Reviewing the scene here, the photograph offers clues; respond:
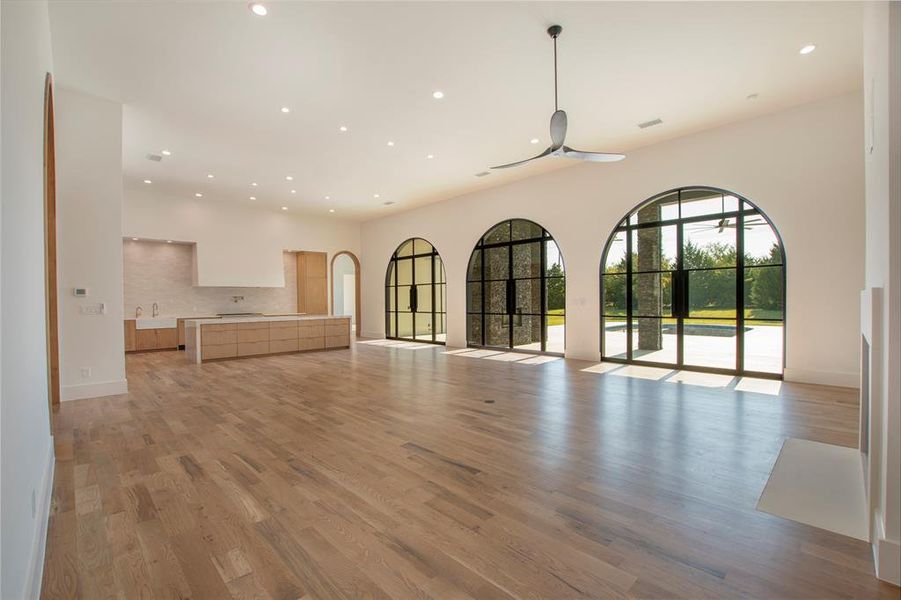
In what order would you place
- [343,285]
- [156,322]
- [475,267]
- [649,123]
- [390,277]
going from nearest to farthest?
[649,123]
[156,322]
[475,267]
[390,277]
[343,285]

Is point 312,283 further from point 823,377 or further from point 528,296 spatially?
point 823,377

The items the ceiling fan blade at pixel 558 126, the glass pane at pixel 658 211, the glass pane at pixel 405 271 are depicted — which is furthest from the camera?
the glass pane at pixel 405 271

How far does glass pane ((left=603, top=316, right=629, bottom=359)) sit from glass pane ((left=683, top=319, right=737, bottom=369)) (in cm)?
104

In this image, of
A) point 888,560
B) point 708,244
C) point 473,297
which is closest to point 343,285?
point 473,297

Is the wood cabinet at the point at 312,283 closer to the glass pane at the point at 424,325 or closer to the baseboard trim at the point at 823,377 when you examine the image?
the glass pane at the point at 424,325

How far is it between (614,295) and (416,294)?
234 inches

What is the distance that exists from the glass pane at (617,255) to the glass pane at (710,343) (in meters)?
1.48

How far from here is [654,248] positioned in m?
7.20

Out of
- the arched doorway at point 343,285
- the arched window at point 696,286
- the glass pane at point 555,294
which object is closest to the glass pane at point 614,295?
the arched window at point 696,286

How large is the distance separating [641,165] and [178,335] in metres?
10.9

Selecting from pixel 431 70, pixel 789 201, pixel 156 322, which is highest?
pixel 431 70

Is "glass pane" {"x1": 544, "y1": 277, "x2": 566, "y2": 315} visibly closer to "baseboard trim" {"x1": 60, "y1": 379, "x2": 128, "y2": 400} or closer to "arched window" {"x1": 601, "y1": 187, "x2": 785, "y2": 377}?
"arched window" {"x1": 601, "y1": 187, "x2": 785, "y2": 377}

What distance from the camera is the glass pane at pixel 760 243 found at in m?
6.05

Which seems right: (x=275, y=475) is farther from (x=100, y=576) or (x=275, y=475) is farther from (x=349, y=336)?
(x=349, y=336)
